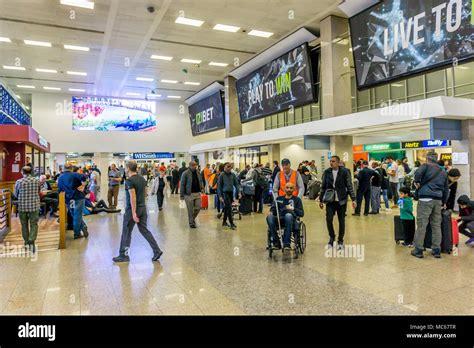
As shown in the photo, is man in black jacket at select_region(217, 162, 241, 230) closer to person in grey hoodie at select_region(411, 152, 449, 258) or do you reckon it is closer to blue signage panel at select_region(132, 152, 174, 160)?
person in grey hoodie at select_region(411, 152, 449, 258)

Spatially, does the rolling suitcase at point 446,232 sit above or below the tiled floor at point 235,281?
above

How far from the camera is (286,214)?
532cm

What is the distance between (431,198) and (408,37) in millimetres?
5433

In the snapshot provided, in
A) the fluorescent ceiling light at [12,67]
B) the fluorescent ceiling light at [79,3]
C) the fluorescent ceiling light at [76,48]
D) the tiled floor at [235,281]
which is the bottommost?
the tiled floor at [235,281]

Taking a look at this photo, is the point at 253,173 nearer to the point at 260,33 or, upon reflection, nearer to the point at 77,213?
the point at 77,213

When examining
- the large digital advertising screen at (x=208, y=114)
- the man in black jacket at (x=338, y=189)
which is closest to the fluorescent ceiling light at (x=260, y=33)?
the large digital advertising screen at (x=208, y=114)

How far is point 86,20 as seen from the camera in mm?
11406

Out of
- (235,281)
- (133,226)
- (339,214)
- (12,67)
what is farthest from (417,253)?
(12,67)

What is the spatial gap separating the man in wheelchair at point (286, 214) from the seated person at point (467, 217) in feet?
9.98

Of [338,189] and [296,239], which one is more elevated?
[338,189]

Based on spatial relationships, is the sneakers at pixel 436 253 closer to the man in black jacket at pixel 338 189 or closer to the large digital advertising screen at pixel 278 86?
the man in black jacket at pixel 338 189

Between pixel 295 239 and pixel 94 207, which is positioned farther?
pixel 94 207

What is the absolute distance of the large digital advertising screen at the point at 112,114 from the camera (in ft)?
75.8
